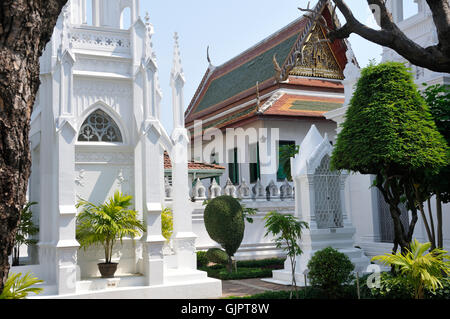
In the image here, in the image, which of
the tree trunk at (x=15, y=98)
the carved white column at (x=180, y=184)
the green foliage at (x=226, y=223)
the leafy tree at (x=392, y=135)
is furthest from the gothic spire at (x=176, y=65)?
the tree trunk at (x=15, y=98)

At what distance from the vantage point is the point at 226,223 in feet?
45.2

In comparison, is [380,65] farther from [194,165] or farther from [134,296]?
[194,165]

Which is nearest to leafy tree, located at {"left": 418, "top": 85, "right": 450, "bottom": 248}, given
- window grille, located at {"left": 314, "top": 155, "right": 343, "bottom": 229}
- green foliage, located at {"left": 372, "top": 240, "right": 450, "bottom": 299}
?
green foliage, located at {"left": 372, "top": 240, "right": 450, "bottom": 299}

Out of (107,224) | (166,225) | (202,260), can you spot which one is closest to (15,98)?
(107,224)

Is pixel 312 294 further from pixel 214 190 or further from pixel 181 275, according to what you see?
pixel 214 190

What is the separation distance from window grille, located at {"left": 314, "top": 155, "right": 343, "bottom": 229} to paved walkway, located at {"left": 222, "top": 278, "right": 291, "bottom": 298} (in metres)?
2.00

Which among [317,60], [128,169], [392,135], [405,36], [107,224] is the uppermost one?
[317,60]

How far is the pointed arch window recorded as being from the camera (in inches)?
419

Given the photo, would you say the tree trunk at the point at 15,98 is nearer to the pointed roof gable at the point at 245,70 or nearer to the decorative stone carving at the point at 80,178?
the decorative stone carving at the point at 80,178

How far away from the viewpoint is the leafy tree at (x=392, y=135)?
7641 millimetres

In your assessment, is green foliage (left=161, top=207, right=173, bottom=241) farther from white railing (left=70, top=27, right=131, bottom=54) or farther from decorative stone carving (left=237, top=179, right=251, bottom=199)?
decorative stone carving (left=237, top=179, right=251, bottom=199)

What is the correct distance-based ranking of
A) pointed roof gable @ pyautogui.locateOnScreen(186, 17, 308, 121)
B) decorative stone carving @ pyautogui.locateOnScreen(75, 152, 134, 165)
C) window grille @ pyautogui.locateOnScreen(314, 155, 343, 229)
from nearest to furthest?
decorative stone carving @ pyautogui.locateOnScreen(75, 152, 134, 165) < window grille @ pyautogui.locateOnScreen(314, 155, 343, 229) < pointed roof gable @ pyautogui.locateOnScreen(186, 17, 308, 121)

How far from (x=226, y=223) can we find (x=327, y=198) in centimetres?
289

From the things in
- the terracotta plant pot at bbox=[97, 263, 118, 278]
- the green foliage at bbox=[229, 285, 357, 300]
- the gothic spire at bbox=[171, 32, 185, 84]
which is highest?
the gothic spire at bbox=[171, 32, 185, 84]
